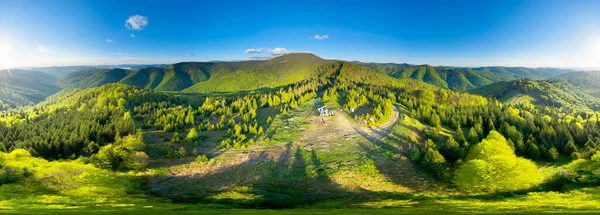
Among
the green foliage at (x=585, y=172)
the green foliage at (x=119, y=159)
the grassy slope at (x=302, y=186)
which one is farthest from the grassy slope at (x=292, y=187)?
the green foliage at (x=585, y=172)

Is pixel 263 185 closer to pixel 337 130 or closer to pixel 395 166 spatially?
pixel 395 166

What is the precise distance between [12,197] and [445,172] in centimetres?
9159

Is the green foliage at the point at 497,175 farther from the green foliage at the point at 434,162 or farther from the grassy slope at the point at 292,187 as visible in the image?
the green foliage at the point at 434,162

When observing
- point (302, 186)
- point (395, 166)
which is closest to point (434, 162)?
point (395, 166)

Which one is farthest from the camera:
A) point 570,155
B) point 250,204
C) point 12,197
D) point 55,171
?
point 570,155

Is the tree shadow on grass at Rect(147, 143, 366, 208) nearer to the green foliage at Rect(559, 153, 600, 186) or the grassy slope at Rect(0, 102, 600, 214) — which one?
the grassy slope at Rect(0, 102, 600, 214)

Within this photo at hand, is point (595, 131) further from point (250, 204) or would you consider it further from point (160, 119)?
point (160, 119)

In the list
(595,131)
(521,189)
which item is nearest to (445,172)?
(521,189)

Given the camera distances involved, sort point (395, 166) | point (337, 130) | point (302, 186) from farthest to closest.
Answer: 1. point (337, 130)
2. point (395, 166)
3. point (302, 186)

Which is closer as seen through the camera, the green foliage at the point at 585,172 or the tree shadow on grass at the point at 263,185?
the green foliage at the point at 585,172

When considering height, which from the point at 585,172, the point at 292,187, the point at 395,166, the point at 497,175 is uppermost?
the point at 585,172

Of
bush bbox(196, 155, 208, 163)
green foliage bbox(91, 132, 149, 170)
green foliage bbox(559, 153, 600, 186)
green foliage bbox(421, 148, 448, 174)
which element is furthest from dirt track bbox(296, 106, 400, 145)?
green foliage bbox(91, 132, 149, 170)

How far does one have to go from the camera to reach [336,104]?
153 m

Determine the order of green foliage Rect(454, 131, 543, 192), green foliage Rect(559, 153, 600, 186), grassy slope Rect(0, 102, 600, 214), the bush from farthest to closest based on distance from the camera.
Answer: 1. the bush
2. green foliage Rect(454, 131, 543, 192)
3. green foliage Rect(559, 153, 600, 186)
4. grassy slope Rect(0, 102, 600, 214)
